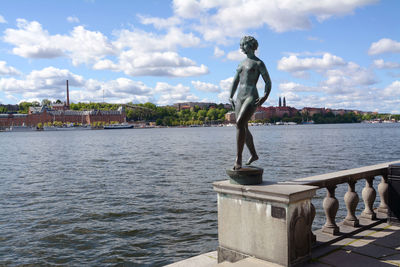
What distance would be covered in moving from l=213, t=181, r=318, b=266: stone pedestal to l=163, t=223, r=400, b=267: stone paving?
0.64 ft

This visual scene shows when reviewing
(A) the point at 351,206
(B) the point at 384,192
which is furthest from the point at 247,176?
(B) the point at 384,192

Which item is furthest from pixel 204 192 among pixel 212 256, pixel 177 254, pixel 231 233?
pixel 231 233

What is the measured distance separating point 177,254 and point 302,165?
21400 millimetres

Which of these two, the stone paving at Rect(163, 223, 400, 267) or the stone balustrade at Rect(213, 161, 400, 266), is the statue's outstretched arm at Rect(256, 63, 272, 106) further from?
the stone paving at Rect(163, 223, 400, 267)

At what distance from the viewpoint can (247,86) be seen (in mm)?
4934

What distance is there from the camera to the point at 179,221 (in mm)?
13344

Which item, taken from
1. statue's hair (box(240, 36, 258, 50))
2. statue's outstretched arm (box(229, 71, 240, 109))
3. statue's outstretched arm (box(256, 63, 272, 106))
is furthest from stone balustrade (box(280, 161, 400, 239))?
statue's hair (box(240, 36, 258, 50))

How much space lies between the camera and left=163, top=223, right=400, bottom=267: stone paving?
4.36m

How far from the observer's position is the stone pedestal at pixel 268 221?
165 inches

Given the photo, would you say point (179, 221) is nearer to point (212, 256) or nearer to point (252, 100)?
point (212, 256)

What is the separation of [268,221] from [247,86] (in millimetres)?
1851

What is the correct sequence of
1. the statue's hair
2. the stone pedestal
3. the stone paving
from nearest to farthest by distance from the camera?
1. the stone pedestal
2. the stone paving
3. the statue's hair

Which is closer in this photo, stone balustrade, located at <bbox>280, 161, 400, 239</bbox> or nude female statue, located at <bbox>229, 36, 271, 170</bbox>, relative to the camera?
nude female statue, located at <bbox>229, 36, 271, 170</bbox>

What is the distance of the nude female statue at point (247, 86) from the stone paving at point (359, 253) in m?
1.54
